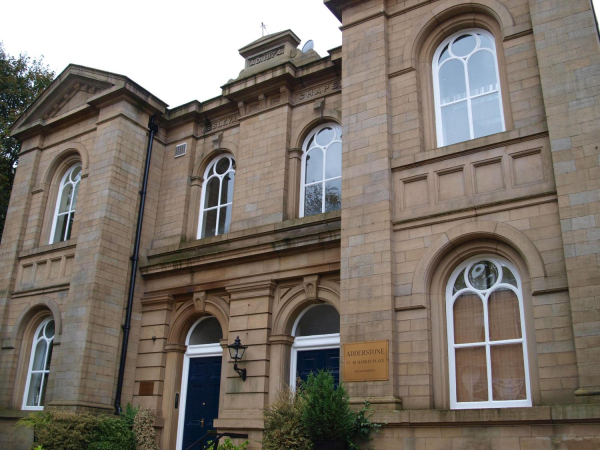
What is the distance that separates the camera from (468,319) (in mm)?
9914

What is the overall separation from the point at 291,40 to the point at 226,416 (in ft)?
31.3

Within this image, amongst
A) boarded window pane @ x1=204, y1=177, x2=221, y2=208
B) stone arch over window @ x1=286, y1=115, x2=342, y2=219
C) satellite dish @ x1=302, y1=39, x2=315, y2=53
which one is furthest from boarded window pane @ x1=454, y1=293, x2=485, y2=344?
satellite dish @ x1=302, y1=39, x2=315, y2=53

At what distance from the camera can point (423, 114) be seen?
37.5 ft

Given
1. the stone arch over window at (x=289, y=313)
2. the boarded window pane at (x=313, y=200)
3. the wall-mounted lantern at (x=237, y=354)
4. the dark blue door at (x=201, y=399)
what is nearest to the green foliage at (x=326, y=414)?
the stone arch over window at (x=289, y=313)

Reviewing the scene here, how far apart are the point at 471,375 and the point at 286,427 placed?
9.83 feet

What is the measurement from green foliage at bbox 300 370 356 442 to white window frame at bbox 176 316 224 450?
15.8ft

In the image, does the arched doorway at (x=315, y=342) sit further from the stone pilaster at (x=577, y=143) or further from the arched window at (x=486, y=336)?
the stone pilaster at (x=577, y=143)

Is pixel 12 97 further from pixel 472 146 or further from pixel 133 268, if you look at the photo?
pixel 472 146

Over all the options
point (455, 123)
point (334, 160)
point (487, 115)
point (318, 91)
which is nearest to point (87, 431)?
point (334, 160)

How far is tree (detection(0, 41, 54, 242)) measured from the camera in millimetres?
21062

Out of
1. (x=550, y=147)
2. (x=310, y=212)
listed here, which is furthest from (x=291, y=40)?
(x=550, y=147)

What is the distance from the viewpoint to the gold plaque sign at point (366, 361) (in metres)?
9.78

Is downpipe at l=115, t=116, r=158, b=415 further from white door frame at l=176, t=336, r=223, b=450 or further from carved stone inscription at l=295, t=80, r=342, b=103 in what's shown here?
carved stone inscription at l=295, t=80, r=342, b=103

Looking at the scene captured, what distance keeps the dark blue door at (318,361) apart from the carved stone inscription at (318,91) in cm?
594
